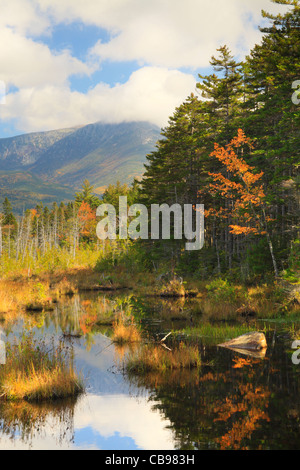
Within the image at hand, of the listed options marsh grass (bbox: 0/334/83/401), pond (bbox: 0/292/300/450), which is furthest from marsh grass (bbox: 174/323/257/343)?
marsh grass (bbox: 0/334/83/401)

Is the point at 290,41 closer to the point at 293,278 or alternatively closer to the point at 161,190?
the point at 293,278

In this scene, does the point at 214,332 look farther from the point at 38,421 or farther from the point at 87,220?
the point at 87,220

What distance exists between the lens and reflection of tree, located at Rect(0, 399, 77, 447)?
6.68 meters

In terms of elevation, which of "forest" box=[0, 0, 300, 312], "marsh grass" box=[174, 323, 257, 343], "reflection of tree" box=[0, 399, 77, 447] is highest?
"forest" box=[0, 0, 300, 312]

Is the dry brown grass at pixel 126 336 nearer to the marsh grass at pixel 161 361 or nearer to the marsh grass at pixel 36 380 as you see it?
the marsh grass at pixel 161 361

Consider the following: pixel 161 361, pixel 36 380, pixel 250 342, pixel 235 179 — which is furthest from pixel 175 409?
pixel 235 179

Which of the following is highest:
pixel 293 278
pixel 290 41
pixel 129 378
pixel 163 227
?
pixel 290 41

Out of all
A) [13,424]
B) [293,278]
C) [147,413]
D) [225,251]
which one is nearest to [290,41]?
[293,278]

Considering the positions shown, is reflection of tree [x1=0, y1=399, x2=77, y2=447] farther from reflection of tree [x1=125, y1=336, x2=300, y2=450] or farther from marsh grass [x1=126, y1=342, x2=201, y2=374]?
marsh grass [x1=126, y1=342, x2=201, y2=374]

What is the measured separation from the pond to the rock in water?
1.08ft

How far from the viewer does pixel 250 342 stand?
40.2ft

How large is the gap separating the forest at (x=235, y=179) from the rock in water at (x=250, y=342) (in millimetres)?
4539
